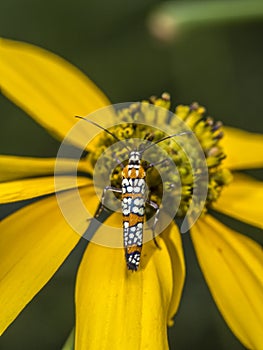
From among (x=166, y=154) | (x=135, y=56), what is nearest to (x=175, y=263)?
(x=166, y=154)

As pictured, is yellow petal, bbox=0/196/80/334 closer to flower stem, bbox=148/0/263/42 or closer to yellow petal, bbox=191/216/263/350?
yellow petal, bbox=191/216/263/350

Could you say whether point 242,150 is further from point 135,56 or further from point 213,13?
point 135,56

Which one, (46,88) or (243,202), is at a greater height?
(46,88)

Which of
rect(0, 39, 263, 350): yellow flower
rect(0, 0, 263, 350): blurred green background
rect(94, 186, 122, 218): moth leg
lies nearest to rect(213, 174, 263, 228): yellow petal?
rect(0, 39, 263, 350): yellow flower

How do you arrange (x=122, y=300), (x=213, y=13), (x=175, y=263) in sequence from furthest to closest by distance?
1. (x=213, y=13)
2. (x=175, y=263)
3. (x=122, y=300)

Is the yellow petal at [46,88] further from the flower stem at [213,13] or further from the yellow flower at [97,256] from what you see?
the flower stem at [213,13]

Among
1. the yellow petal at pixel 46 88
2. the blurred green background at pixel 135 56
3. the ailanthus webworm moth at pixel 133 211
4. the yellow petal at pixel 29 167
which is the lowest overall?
the ailanthus webworm moth at pixel 133 211

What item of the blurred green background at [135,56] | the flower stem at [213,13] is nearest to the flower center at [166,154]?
the flower stem at [213,13]
